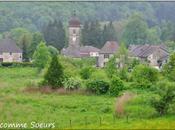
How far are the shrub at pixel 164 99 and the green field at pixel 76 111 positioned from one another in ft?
1.48

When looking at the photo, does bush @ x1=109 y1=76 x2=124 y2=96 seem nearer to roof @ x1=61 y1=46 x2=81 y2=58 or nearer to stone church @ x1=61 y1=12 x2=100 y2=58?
stone church @ x1=61 y1=12 x2=100 y2=58

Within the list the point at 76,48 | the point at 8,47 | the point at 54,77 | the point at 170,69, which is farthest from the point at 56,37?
the point at 54,77

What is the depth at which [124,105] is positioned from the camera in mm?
27219

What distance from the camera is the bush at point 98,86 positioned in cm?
3353

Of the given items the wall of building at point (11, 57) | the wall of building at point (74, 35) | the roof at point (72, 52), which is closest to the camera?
the wall of building at point (11, 57)

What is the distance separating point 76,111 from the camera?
1045 inches

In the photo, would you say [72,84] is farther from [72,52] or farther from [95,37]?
[95,37]

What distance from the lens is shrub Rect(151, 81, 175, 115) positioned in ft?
83.0

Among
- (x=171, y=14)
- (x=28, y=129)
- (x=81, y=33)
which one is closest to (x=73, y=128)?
(x=28, y=129)

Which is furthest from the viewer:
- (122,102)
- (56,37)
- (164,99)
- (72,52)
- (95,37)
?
(95,37)

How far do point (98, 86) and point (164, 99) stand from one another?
8.55m

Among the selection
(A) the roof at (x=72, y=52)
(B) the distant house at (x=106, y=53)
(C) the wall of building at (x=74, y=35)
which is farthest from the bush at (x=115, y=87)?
(C) the wall of building at (x=74, y=35)

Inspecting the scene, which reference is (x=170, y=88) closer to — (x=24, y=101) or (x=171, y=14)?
(x=24, y=101)

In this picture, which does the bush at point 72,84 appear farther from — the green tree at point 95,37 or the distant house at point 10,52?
the green tree at point 95,37
